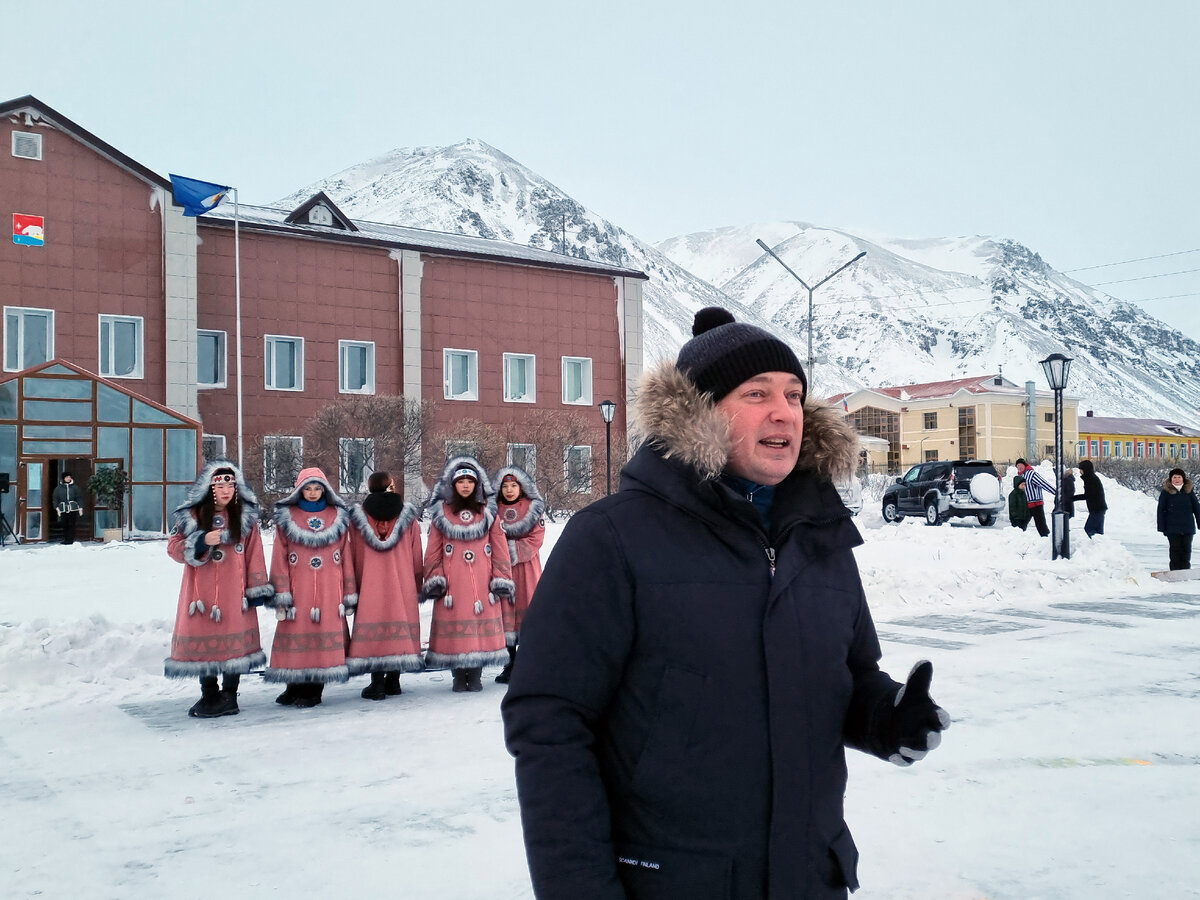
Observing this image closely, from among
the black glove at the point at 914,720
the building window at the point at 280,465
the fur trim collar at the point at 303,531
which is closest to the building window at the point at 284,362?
the building window at the point at 280,465

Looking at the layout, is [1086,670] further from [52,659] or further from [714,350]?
[52,659]

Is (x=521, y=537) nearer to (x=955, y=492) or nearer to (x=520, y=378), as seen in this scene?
(x=955, y=492)

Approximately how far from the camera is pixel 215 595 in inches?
301

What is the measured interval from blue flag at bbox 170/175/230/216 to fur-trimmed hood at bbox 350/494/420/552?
21.6 m

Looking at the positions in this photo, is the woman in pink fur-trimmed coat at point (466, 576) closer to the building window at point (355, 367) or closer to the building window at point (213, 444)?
the building window at point (213, 444)

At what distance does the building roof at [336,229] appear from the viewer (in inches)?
1067

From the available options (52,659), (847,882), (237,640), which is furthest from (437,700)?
(847,882)

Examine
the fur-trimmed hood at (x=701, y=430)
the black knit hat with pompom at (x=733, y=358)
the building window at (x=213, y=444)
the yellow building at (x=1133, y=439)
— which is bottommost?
the fur-trimmed hood at (x=701, y=430)

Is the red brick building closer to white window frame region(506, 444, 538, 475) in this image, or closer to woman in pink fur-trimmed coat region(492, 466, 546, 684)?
white window frame region(506, 444, 538, 475)

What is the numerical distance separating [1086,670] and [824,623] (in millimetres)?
7683

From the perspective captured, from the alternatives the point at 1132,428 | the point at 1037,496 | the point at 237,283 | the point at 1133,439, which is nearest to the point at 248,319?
the point at 237,283

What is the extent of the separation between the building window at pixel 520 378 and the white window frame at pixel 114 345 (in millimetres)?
11533

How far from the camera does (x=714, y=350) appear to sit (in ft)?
7.72

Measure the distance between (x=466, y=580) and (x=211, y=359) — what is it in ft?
80.5
